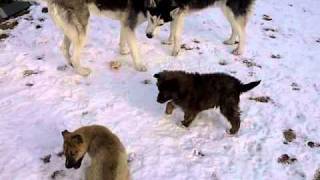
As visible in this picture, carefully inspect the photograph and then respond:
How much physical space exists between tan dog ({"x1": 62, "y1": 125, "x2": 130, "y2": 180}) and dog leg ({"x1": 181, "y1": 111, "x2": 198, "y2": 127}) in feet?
4.00

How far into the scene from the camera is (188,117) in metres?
5.45

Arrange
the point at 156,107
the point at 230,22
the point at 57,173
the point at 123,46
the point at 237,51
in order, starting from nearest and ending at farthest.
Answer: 1. the point at 57,173
2. the point at 156,107
3. the point at 123,46
4. the point at 237,51
5. the point at 230,22

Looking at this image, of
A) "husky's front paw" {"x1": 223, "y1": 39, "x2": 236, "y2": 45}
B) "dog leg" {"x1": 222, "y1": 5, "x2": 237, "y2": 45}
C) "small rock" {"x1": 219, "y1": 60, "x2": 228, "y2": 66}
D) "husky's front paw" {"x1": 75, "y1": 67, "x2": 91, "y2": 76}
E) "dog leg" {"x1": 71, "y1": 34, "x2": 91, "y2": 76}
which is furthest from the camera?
"husky's front paw" {"x1": 223, "y1": 39, "x2": 236, "y2": 45}

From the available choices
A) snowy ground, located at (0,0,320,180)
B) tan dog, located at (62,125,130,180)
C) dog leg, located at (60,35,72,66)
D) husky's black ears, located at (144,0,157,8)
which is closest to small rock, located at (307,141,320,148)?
snowy ground, located at (0,0,320,180)

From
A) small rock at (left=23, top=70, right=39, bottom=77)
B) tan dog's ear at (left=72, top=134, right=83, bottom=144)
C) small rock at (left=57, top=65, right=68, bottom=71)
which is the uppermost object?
tan dog's ear at (left=72, top=134, right=83, bottom=144)

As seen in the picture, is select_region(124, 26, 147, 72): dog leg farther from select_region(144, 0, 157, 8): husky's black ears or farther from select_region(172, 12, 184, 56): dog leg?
select_region(172, 12, 184, 56): dog leg

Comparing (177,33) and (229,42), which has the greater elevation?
(177,33)

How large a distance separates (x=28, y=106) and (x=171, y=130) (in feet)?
6.00

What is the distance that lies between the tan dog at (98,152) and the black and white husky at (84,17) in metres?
2.15

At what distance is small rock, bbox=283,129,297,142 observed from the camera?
18.1 ft

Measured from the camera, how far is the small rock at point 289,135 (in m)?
5.52

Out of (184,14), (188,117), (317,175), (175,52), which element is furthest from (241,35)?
(317,175)

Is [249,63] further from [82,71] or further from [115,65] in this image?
[82,71]

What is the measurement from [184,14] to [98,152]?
3674 mm
